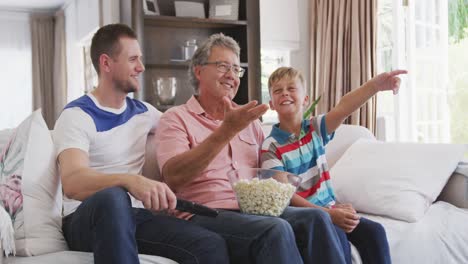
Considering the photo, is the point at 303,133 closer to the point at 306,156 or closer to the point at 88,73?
the point at 306,156

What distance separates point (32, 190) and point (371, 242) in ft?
3.63

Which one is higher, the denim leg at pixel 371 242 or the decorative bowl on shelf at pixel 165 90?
the decorative bowl on shelf at pixel 165 90

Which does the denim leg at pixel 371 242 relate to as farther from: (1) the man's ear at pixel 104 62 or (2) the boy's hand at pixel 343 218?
(1) the man's ear at pixel 104 62

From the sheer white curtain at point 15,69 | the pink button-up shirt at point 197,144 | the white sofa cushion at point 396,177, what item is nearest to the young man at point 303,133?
the pink button-up shirt at point 197,144

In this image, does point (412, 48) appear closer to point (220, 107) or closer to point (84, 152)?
point (220, 107)

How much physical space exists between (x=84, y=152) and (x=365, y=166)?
1187 millimetres

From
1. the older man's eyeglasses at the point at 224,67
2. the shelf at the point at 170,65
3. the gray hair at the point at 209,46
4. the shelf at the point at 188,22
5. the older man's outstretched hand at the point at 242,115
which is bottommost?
the older man's outstretched hand at the point at 242,115

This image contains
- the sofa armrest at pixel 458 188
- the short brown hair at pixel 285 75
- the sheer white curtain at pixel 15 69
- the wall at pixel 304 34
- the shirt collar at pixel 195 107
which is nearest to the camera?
the shirt collar at pixel 195 107

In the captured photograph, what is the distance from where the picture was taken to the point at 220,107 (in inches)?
83.6

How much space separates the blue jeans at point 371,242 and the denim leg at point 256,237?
0.35 meters

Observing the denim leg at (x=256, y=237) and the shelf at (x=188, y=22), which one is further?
the shelf at (x=188, y=22)

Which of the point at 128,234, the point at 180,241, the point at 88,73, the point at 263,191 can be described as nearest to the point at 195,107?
the point at 263,191

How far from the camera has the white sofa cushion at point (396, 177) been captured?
2.29m

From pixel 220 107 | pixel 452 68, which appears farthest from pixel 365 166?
pixel 452 68
